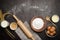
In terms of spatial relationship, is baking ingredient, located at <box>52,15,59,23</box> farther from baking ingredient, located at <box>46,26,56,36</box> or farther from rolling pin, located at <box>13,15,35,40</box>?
rolling pin, located at <box>13,15,35,40</box>

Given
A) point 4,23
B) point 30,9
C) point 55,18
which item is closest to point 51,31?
point 55,18

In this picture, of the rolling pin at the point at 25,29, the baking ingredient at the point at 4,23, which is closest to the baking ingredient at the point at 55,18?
the rolling pin at the point at 25,29

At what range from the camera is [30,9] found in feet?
4.24

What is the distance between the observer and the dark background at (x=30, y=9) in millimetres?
1278

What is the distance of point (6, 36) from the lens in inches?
51.2

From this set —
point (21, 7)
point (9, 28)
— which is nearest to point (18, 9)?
point (21, 7)

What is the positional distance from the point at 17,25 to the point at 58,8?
305 mm

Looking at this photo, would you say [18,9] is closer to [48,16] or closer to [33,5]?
[33,5]

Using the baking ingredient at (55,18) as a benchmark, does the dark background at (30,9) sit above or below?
above

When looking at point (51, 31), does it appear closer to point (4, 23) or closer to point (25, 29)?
point (25, 29)

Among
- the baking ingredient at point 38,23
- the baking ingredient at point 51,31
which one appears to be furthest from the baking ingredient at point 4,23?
the baking ingredient at point 51,31

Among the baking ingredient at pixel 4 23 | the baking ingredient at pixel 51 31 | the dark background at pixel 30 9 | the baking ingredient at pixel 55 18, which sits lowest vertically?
the baking ingredient at pixel 51 31

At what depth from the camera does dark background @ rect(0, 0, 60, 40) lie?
4.19ft

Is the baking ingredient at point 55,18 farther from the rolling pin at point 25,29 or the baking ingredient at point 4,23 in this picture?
the baking ingredient at point 4,23
